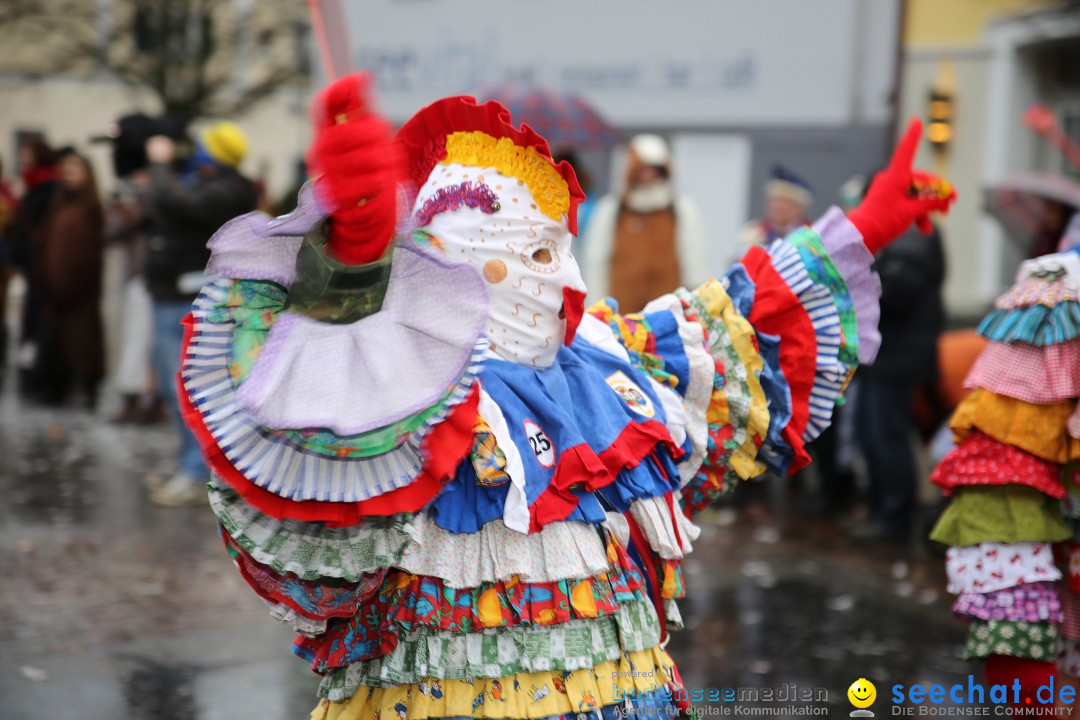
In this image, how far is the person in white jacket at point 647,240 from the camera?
782 centimetres

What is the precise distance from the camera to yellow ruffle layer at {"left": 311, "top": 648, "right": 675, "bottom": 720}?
2672 mm

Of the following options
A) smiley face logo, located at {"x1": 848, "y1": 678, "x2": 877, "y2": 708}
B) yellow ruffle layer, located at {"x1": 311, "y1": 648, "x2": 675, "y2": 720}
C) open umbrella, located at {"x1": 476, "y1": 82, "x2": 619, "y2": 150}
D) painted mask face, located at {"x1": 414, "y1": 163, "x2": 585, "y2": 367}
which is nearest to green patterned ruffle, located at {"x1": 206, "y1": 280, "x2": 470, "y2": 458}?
painted mask face, located at {"x1": 414, "y1": 163, "x2": 585, "y2": 367}

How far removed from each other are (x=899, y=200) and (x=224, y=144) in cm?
482

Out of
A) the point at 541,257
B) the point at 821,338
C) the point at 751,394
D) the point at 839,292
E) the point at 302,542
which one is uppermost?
the point at 541,257

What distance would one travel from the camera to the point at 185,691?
4574mm

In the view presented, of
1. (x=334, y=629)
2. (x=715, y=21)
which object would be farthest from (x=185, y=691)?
(x=715, y=21)

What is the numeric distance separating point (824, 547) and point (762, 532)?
40 cm

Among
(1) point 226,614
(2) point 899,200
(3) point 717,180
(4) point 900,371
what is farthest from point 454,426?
(3) point 717,180

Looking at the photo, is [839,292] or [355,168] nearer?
[355,168]

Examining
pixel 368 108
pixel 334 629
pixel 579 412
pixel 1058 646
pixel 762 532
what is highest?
pixel 368 108

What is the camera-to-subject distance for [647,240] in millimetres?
7844

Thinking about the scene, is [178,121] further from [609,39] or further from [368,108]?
[368,108]

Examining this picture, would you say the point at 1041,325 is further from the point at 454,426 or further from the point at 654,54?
the point at 654,54

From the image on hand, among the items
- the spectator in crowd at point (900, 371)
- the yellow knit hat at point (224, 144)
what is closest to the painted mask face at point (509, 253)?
the spectator in crowd at point (900, 371)
